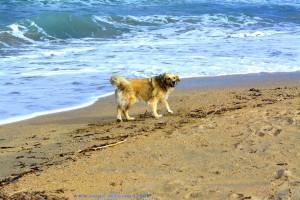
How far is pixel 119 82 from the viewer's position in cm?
786

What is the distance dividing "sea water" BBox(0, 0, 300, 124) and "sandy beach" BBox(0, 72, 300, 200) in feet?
4.99

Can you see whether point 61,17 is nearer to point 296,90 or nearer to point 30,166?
point 296,90

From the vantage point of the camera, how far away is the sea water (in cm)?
1038

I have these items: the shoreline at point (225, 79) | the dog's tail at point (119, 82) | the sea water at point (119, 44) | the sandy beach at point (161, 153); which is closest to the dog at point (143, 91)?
the dog's tail at point (119, 82)

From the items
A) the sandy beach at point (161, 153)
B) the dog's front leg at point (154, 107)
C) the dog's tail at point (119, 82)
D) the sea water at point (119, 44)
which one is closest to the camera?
the sandy beach at point (161, 153)

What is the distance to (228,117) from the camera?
7.08 m

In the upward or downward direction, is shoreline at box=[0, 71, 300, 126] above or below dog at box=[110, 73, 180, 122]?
below

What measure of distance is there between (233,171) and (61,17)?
19.5 meters

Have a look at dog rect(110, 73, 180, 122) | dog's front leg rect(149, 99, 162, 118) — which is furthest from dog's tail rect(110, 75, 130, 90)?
dog's front leg rect(149, 99, 162, 118)

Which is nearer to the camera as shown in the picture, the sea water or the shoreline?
the shoreline

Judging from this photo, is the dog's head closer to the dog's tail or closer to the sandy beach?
the sandy beach

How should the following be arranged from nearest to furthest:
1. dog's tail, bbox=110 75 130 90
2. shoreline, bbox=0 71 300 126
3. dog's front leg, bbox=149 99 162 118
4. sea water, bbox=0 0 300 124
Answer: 1. dog's tail, bbox=110 75 130 90
2. dog's front leg, bbox=149 99 162 118
3. shoreline, bbox=0 71 300 126
4. sea water, bbox=0 0 300 124

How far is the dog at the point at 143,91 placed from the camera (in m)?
7.99

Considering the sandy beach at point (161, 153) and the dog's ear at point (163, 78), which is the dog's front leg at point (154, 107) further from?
the dog's ear at point (163, 78)
